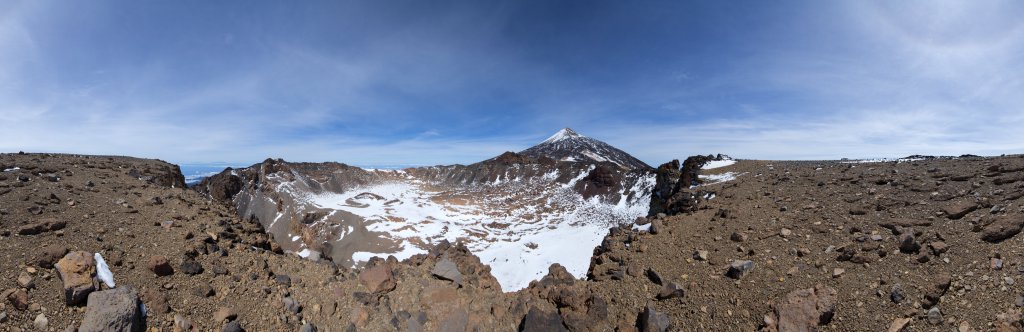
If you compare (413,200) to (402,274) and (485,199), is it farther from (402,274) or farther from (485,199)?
(402,274)

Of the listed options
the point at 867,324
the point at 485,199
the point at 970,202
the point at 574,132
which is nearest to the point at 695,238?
the point at 867,324

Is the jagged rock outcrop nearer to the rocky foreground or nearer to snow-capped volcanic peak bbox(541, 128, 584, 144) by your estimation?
the rocky foreground

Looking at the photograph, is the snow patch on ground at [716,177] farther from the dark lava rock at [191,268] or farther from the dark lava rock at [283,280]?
the dark lava rock at [191,268]

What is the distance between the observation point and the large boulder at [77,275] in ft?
17.1

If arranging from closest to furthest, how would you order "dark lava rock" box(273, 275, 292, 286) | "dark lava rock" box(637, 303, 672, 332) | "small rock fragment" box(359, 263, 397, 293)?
1. "dark lava rock" box(637, 303, 672, 332)
2. "dark lava rock" box(273, 275, 292, 286)
3. "small rock fragment" box(359, 263, 397, 293)

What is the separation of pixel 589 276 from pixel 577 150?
114 meters

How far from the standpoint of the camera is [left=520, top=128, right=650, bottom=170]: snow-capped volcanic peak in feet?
383

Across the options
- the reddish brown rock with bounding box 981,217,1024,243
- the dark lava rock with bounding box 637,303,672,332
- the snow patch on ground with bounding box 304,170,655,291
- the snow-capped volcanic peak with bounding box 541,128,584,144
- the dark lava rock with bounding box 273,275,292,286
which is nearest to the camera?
the reddish brown rock with bounding box 981,217,1024,243

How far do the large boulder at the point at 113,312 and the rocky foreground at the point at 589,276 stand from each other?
0.07ft

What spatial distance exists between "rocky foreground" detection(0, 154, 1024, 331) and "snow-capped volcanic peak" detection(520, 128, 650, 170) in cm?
10213

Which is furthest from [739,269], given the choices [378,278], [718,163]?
[718,163]

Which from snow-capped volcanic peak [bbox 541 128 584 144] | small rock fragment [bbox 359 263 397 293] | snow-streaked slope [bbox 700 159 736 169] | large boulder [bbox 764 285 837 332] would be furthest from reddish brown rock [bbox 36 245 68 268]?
snow-capped volcanic peak [bbox 541 128 584 144]

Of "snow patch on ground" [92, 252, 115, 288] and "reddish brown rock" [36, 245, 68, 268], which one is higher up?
"reddish brown rock" [36, 245, 68, 268]

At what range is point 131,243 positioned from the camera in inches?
282
